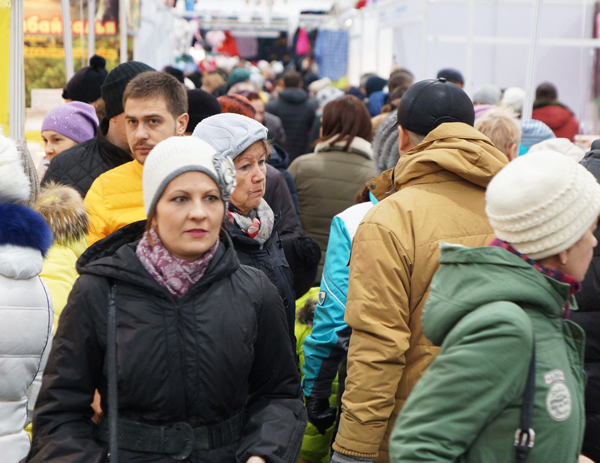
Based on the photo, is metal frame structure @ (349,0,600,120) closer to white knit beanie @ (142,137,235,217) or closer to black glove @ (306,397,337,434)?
black glove @ (306,397,337,434)

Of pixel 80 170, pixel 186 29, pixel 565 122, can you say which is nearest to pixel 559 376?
pixel 80 170

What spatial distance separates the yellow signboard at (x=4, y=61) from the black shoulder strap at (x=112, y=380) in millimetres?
2435

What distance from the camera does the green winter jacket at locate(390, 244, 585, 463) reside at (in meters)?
1.59

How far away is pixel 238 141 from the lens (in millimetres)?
2867

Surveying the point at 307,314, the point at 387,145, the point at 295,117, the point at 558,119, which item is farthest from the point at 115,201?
the point at 295,117

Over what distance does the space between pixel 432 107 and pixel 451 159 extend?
34 cm

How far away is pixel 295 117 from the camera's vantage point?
31.9 feet

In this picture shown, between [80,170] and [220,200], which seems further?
[80,170]

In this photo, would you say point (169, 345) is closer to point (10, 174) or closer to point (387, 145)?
point (10, 174)

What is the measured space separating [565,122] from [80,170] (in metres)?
5.51

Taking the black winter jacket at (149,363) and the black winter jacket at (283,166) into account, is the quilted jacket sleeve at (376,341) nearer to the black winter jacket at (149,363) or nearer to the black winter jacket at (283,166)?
the black winter jacket at (149,363)

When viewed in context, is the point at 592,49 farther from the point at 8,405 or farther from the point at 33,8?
the point at 8,405

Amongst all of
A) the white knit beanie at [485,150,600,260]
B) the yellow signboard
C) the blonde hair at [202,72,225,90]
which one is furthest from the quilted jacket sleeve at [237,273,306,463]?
the blonde hair at [202,72,225,90]

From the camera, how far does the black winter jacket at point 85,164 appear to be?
3.71 meters
